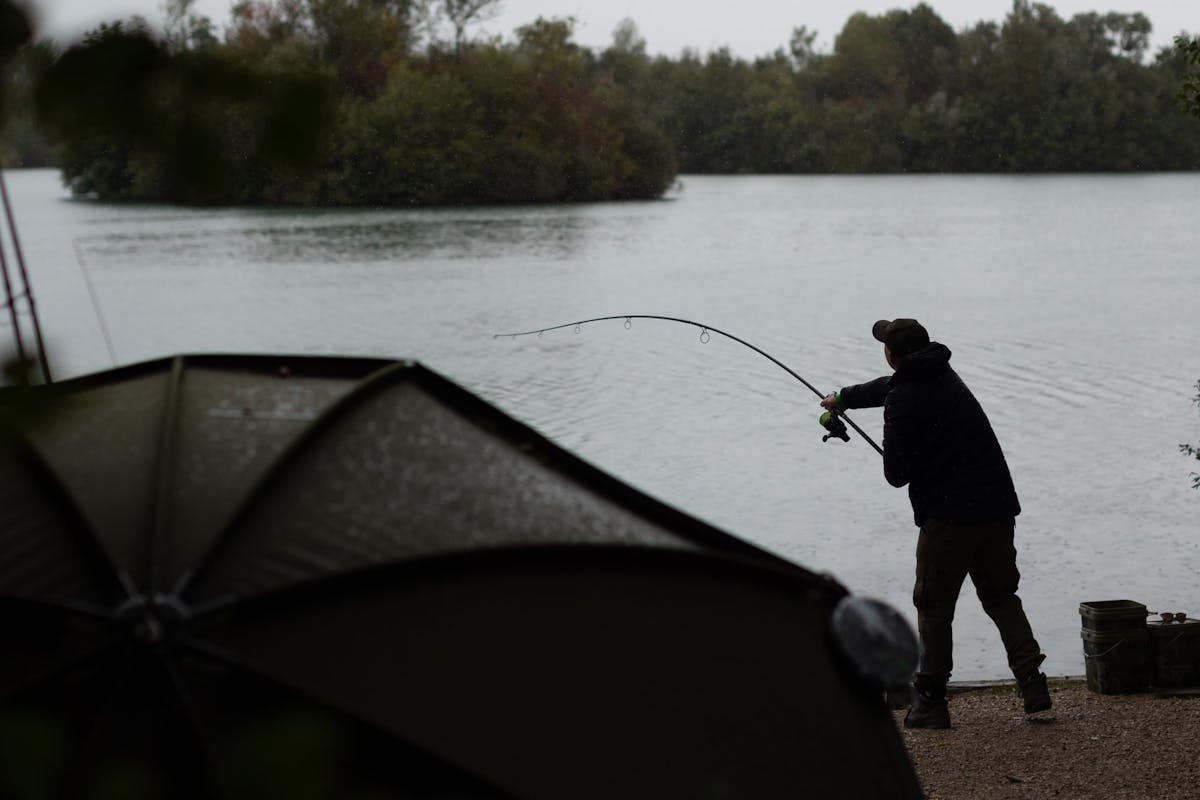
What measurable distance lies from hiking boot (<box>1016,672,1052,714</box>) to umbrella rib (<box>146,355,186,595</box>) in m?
4.32

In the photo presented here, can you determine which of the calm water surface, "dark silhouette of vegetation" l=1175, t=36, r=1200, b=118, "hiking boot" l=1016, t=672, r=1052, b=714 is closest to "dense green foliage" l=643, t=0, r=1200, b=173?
the calm water surface

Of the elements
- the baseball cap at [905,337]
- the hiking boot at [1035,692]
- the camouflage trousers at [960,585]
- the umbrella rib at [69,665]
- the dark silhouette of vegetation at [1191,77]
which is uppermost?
the dark silhouette of vegetation at [1191,77]

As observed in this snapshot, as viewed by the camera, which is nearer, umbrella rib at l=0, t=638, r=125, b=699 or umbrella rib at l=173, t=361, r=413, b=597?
umbrella rib at l=0, t=638, r=125, b=699

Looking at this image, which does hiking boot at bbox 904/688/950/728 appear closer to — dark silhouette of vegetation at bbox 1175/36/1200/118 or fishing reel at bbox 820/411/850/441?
fishing reel at bbox 820/411/850/441

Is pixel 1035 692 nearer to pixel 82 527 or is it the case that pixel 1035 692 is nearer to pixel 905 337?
pixel 905 337

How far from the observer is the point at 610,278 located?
35031mm

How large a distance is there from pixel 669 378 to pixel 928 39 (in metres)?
109

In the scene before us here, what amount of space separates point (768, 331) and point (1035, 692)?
767 inches

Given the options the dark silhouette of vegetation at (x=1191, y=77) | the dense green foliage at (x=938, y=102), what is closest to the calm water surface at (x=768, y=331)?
the dark silhouette of vegetation at (x=1191, y=77)

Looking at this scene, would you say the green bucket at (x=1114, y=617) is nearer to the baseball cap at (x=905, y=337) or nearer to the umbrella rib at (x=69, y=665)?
the baseball cap at (x=905, y=337)

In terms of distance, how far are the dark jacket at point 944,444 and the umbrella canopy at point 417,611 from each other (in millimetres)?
3041

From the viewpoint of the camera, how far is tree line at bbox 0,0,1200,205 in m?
1.52

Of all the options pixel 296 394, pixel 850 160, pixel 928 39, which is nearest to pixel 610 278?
pixel 296 394

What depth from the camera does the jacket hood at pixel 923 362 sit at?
5.73m
